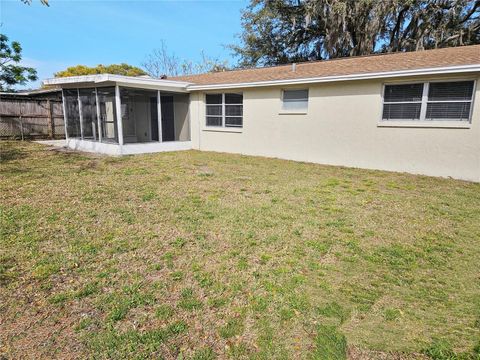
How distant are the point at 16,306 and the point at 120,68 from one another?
121 ft

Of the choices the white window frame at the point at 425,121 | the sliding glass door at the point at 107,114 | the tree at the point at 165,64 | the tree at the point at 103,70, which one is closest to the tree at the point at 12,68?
the sliding glass door at the point at 107,114

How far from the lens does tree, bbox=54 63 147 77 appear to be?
32.1m

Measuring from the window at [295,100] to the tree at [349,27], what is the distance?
29.1 ft

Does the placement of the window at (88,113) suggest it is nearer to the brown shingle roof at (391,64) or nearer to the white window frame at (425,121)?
the brown shingle roof at (391,64)

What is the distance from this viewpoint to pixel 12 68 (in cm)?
1595

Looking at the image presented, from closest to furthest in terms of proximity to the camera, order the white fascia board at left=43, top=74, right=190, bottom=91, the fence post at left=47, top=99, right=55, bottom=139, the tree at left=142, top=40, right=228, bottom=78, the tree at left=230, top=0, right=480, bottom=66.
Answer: the white fascia board at left=43, top=74, right=190, bottom=91, the fence post at left=47, top=99, right=55, bottom=139, the tree at left=230, top=0, right=480, bottom=66, the tree at left=142, top=40, right=228, bottom=78

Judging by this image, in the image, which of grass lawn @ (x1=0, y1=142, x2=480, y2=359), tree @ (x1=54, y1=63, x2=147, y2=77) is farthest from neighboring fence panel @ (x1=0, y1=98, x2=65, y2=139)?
tree @ (x1=54, y1=63, x2=147, y2=77)

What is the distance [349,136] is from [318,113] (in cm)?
132

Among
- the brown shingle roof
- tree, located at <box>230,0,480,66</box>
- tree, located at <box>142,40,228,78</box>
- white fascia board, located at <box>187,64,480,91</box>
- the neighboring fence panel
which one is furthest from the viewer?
tree, located at <box>142,40,228,78</box>

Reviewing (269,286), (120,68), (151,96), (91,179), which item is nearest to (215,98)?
(151,96)

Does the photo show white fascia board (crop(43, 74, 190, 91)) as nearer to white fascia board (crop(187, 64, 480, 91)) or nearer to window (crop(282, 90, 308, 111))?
white fascia board (crop(187, 64, 480, 91))

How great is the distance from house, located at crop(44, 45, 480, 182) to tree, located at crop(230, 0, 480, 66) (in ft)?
24.1

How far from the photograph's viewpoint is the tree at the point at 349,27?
1590cm

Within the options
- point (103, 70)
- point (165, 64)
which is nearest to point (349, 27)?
point (165, 64)
